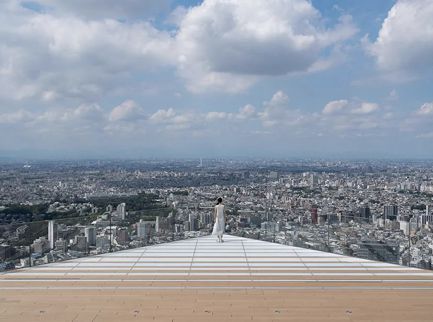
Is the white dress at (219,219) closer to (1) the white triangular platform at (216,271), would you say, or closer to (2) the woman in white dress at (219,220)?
(2) the woman in white dress at (219,220)

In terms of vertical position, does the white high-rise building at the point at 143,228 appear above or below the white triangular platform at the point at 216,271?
above

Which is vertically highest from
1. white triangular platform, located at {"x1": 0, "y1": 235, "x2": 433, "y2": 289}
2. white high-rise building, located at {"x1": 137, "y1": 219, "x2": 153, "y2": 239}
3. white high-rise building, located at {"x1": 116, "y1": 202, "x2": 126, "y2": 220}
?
white high-rise building, located at {"x1": 116, "y1": 202, "x2": 126, "y2": 220}

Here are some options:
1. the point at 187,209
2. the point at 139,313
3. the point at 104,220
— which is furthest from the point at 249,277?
the point at 187,209

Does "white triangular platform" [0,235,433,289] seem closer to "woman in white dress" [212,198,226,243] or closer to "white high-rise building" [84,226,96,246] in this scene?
"white high-rise building" [84,226,96,246]

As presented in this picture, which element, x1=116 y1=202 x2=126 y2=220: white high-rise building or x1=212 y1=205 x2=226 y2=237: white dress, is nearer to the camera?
x1=116 y1=202 x2=126 y2=220: white high-rise building

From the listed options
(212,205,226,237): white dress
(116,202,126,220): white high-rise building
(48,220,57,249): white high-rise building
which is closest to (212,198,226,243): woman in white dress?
(212,205,226,237): white dress

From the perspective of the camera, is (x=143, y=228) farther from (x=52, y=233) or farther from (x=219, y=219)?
(x=52, y=233)

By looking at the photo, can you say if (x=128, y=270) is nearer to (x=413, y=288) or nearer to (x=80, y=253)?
(x=80, y=253)

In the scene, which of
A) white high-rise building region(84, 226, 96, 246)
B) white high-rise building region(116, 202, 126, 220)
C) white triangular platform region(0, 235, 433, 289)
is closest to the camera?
white triangular platform region(0, 235, 433, 289)

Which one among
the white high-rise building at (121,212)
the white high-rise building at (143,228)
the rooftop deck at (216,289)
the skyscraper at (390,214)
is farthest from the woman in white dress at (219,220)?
the skyscraper at (390,214)

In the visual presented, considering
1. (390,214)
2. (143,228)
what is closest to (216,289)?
(143,228)
